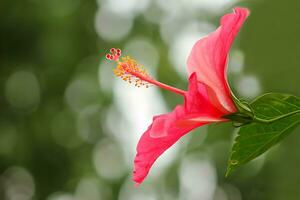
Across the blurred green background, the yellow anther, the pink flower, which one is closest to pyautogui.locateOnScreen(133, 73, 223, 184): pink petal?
the pink flower

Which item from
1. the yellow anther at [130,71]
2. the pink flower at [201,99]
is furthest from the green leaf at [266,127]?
the yellow anther at [130,71]

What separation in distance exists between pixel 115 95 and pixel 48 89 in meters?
0.81

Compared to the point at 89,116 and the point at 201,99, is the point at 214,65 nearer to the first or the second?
the point at 201,99

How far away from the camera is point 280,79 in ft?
19.7

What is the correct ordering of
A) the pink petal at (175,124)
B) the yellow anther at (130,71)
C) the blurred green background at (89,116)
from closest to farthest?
1. the pink petal at (175,124)
2. the yellow anther at (130,71)
3. the blurred green background at (89,116)

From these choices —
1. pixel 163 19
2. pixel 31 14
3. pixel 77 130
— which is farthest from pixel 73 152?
pixel 163 19

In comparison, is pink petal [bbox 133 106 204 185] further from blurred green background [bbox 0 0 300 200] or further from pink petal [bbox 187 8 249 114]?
blurred green background [bbox 0 0 300 200]

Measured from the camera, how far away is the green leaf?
87 centimetres

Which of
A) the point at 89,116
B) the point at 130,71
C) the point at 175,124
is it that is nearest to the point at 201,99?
the point at 175,124

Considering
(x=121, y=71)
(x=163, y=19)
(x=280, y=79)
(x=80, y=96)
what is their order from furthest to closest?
1. (x=163, y=19)
2. (x=80, y=96)
3. (x=280, y=79)
4. (x=121, y=71)

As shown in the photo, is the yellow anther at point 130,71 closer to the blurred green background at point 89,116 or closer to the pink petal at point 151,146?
the pink petal at point 151,146

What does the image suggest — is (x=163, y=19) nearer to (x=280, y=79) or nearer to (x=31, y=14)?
(x=31, y=14)

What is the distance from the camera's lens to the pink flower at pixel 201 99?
0.87 m

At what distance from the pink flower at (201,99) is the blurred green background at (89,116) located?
5.97m
